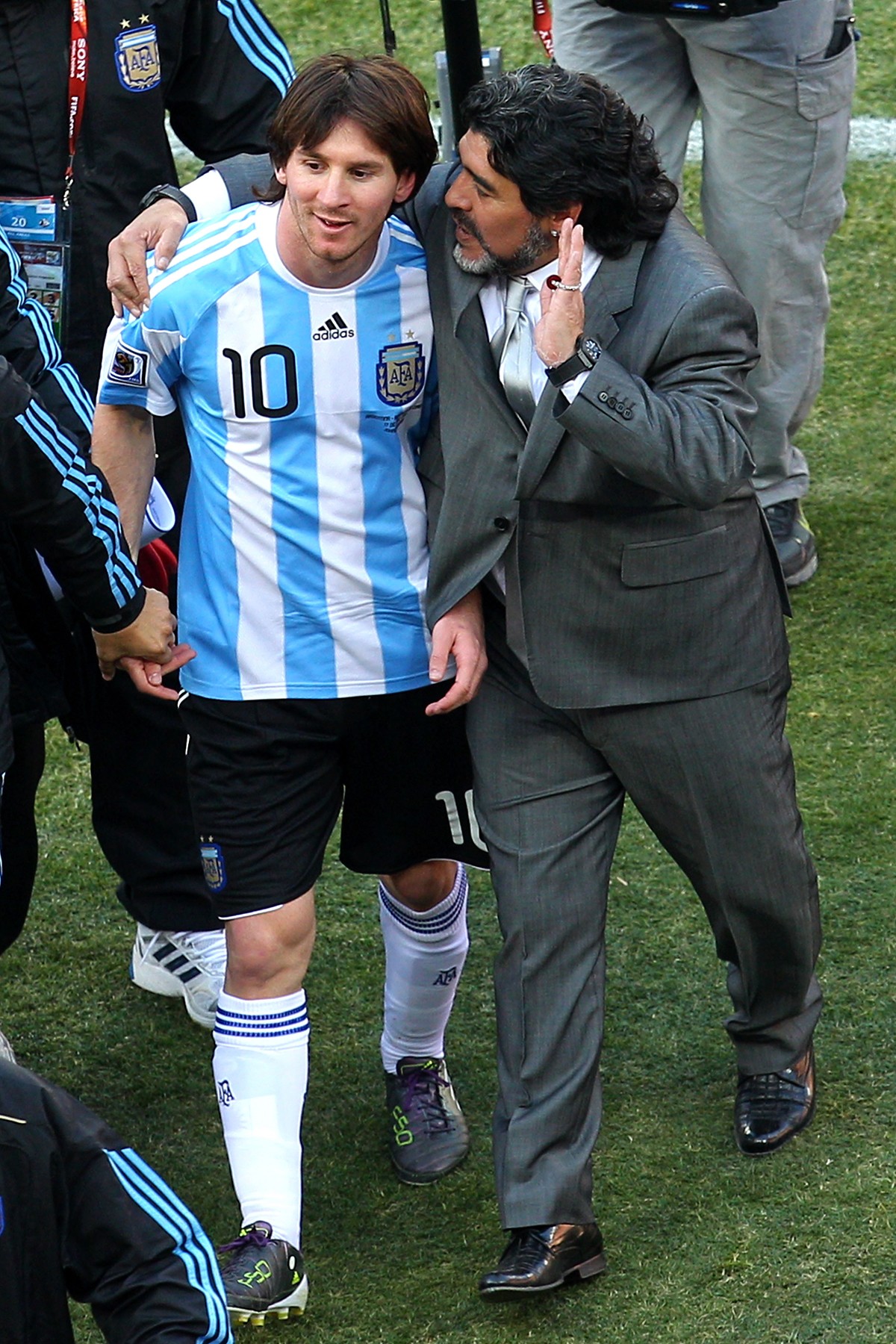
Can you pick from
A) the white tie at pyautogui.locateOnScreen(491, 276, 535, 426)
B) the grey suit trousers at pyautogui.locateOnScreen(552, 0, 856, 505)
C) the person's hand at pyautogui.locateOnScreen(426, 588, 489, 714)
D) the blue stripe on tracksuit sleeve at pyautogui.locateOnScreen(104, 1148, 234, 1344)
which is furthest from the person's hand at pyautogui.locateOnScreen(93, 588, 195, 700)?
the grey suit trousers at pyautogui.locateOnScreen(552, 0, 856, 505)

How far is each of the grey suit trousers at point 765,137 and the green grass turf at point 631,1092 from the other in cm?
55

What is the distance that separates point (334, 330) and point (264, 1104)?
1.14 meters

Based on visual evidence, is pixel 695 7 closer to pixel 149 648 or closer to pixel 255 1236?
pixel 149 648

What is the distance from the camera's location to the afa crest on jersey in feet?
11.3

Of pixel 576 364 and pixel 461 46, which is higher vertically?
pixel 576 364

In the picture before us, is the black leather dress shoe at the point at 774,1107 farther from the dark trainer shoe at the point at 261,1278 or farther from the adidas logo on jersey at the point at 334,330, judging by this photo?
the adidas logo on jersey at the point at 334,330

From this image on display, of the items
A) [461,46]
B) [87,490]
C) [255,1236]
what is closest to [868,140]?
[461,46]

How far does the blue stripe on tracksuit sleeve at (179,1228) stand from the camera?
220 cm

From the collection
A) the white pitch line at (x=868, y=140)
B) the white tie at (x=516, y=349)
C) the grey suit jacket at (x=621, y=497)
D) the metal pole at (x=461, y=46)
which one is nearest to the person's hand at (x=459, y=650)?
the grey suit jacket at (x=621, y=497)

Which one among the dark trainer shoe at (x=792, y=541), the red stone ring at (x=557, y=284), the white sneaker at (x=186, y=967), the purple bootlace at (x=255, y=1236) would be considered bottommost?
the dark trainer shoe at (x=792, y=541)

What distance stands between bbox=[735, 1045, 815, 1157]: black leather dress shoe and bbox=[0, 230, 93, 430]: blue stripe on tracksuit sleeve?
152cm

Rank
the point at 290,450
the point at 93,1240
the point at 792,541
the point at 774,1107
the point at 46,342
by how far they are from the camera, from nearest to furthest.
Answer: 1. the point at 93,1240
2. the point at 290,450
3. the point at 46,342
4. the point at 774,1107
5. the point at 792,541

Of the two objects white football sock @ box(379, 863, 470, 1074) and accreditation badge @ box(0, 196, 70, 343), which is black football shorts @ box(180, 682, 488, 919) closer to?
white football sock @ box(379, 863, 470, 1074)

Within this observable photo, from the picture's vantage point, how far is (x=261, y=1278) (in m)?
2.98
